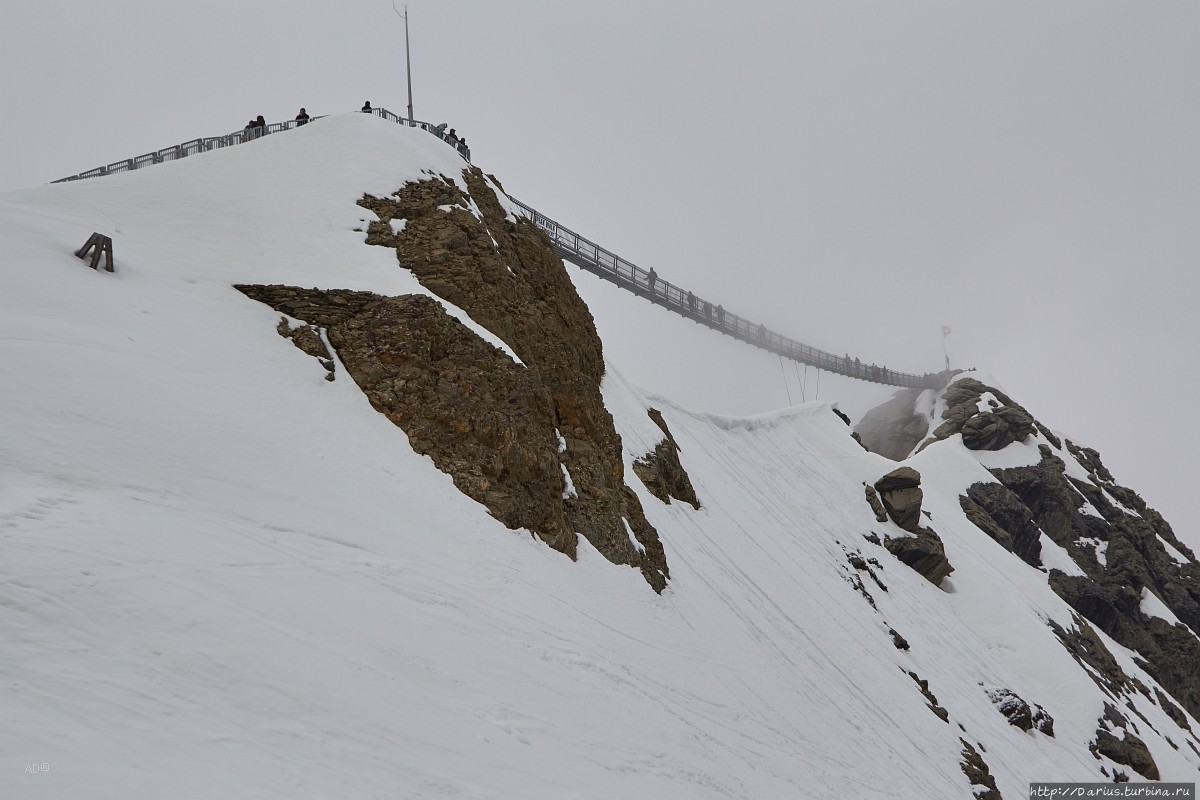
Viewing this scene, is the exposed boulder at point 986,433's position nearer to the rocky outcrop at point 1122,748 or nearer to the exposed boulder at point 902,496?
the exposed boulder at point 902,496

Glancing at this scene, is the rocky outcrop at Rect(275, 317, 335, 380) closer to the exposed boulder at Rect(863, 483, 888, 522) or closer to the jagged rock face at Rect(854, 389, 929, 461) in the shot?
the exposed boulder at Rect(863, 483, 888, 522)

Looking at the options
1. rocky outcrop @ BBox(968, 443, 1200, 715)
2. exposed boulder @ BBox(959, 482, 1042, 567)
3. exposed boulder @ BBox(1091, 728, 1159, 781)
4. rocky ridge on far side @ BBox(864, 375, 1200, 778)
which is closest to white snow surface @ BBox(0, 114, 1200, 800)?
exposed boulder @ BBox(1091, 728, 1159, 781)

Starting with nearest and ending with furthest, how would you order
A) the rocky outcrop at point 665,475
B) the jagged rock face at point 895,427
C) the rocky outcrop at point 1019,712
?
the rocky outcrop at point 665,475 → the rocky outcrop at point 1019,712 → the jagged rock face at point 895,427

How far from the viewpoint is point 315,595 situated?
8695 mm

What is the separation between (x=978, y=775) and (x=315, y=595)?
17655 millimetres

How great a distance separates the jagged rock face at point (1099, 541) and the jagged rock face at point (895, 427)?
569 centimetres

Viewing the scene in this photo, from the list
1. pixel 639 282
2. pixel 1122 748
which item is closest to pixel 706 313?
pixel 639 282

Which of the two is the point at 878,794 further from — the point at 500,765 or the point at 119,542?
the point at 119,542

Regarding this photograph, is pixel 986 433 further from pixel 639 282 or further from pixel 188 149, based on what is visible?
pixel 188 149

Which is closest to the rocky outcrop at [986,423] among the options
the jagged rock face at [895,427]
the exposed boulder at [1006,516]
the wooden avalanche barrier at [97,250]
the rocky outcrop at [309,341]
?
the jagged rock face at [895,427]

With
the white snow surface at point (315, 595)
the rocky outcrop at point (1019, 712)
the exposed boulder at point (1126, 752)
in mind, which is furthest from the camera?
the exposed boulder at point (1126, 752)

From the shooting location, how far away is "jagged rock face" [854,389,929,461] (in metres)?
63.8

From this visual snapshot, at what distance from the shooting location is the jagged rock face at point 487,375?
1336cm

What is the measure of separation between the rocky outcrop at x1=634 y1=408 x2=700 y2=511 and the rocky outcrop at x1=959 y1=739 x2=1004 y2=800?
366 inches
